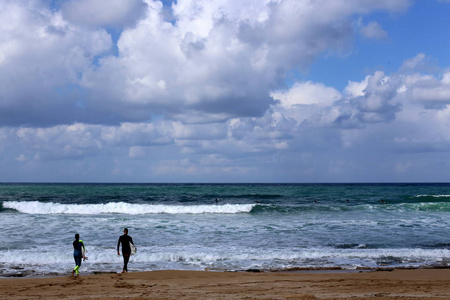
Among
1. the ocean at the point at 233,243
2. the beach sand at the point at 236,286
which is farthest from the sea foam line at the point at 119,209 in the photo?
the beach sand at the point at 236,286

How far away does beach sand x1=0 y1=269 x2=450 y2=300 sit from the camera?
9.22m

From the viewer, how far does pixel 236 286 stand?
10.1 metres

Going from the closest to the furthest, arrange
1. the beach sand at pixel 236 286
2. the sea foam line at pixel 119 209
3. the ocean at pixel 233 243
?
the beach sand at pixel 236 286, the ocean at pixel 233 243, the sea foam line at pixel 119 209

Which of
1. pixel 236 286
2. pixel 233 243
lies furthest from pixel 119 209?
pixel 236 286

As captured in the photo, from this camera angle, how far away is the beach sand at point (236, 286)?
30.2 ft

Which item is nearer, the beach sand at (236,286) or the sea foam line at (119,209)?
the beach sand at (236,286)

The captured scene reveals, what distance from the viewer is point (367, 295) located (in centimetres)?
916

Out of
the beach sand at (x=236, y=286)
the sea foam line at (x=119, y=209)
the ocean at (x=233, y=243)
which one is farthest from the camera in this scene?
the sea foam line at (x=119, y=209)

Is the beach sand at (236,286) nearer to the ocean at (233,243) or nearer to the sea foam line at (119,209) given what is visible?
the ocean at (233,243)

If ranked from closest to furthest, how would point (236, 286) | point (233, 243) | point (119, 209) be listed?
point (236, 286)
point (233, 243)
point (119, 209)

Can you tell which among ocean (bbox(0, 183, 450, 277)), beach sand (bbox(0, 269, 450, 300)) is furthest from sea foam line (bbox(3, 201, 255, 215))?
beach sand (bbox(0, 269, 450, 300))

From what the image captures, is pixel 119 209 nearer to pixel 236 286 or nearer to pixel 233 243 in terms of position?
pixel 233 243

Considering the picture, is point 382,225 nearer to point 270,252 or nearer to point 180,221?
point 270,252

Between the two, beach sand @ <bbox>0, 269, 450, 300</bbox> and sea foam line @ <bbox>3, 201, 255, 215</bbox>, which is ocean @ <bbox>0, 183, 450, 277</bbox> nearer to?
beach sand @ <bbox>0, 269, 450, 300</bbox>
